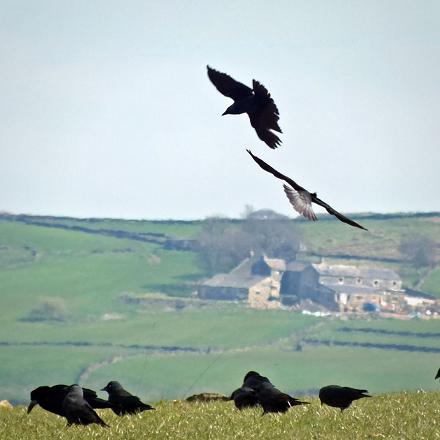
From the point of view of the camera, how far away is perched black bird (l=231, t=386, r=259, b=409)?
A: 65.4 feet

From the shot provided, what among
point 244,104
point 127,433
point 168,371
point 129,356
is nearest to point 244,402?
point 127,433

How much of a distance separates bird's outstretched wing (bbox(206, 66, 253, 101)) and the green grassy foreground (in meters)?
5.24

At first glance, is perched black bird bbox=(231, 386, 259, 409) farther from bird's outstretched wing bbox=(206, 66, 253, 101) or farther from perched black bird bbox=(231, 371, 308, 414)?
bird's outstretched wing bbox=(206, 66, 253, 101)

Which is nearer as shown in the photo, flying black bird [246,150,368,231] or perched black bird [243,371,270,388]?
flying black bird [246,150,368,231]

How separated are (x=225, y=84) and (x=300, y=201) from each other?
2370 millimetres

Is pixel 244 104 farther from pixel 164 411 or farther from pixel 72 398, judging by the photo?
pixel 164 411

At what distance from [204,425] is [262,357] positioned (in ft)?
566

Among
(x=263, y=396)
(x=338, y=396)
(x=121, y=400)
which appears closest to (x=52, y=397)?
(x=121, y=400)

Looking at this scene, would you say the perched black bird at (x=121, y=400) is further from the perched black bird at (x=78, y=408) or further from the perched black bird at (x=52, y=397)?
the perched black bird at (x=78, y=408)

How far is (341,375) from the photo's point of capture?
6762 inches

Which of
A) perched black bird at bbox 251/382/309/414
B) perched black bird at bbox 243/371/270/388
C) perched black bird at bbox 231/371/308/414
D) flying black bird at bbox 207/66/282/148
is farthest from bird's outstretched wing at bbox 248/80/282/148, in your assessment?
perched black bird at bbox 243/371/270/388

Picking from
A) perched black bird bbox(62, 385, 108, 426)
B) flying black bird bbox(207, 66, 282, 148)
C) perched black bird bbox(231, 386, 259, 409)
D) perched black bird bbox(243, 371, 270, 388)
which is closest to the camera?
flying black bird bbox(207, 66, 282, 148)

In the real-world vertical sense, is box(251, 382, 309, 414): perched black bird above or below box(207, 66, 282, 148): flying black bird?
below

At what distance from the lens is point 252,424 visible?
1800cm
